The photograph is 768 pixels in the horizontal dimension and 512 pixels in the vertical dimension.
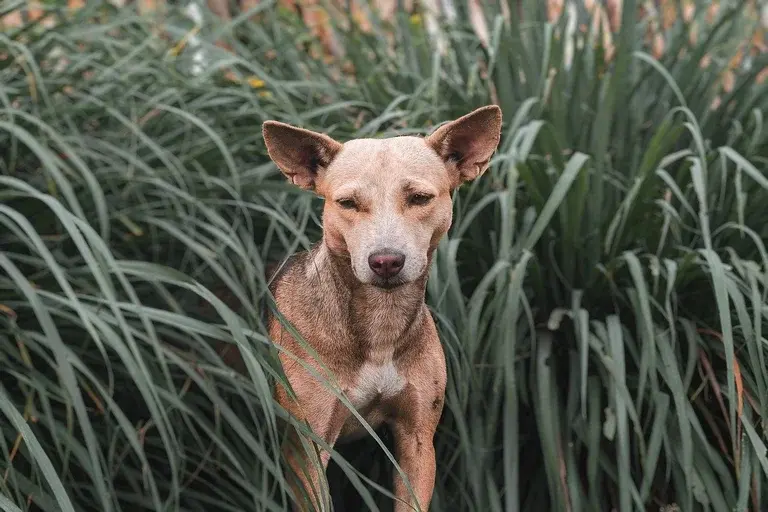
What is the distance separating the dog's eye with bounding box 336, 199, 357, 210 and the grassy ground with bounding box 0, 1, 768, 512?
509 millimetres

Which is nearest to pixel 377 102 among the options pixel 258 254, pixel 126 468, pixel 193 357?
pixel 258 254

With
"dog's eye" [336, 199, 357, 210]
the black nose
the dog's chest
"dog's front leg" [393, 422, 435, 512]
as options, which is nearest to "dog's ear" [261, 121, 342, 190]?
"dog's eye" [336, 199, 357, 210]

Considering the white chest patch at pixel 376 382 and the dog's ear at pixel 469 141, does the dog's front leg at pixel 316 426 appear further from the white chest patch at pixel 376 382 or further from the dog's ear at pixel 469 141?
the dog's ear at pixel 469 141

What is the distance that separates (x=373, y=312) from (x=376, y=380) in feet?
0.46

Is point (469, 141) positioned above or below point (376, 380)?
above

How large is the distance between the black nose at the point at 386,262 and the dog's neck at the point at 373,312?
0.27 m

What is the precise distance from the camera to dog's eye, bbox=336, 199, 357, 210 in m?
1.84

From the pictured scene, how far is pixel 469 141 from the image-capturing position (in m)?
1.91

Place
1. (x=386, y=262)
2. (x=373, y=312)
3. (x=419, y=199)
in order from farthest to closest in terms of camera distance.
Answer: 1. (x=373, y=312)
2. (x=419, y=199)
3. (x=386, y=262)

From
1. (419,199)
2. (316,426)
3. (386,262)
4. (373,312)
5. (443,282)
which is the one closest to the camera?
(386,262)

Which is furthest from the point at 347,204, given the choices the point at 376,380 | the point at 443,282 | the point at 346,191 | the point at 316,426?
the point at 443,282

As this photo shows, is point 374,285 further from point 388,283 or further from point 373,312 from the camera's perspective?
point 373,312

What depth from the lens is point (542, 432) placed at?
115 inches

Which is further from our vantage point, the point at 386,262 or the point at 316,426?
the point at 316,426
